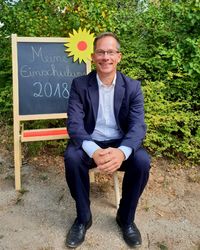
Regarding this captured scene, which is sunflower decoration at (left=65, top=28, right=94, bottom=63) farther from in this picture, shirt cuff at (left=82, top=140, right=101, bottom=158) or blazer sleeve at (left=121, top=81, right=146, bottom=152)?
shirt cuff at (left=82, top=140, right=101, bottom=158)

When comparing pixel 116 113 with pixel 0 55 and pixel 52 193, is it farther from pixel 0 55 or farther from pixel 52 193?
pixel 0 55

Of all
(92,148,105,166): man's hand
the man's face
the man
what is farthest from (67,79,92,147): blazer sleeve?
the man's face

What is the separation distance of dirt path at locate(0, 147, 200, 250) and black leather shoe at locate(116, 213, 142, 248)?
0.05 m

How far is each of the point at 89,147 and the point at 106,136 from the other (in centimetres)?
36

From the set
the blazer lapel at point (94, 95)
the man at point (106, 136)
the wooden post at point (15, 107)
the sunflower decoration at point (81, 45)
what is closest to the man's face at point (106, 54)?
the man at point (106, 136)

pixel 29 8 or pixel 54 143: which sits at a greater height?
pixel 29 8

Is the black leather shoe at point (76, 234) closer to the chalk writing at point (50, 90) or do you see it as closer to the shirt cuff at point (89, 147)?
the shirt cuff at point (89, 147)

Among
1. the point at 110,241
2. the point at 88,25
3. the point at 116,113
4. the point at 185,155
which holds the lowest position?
the point at 110,241

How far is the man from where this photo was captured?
2.63m

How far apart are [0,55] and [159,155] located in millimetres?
2727

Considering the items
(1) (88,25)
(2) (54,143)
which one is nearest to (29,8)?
(1) (88,25)

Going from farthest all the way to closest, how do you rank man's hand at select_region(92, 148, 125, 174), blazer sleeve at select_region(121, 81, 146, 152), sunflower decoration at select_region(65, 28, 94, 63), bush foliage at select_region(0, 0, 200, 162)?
bush foliage at select_region(0, 0, 200, 162), sunflower decoration at select_region(65, 28, 94, 63), blazer sleeve at select_region(121, 81, 146, 152), man's hand at select_region(92, 148, 125, 174)

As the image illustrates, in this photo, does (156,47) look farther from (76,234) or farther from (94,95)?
(76,234)

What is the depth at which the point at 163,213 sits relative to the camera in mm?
3230
